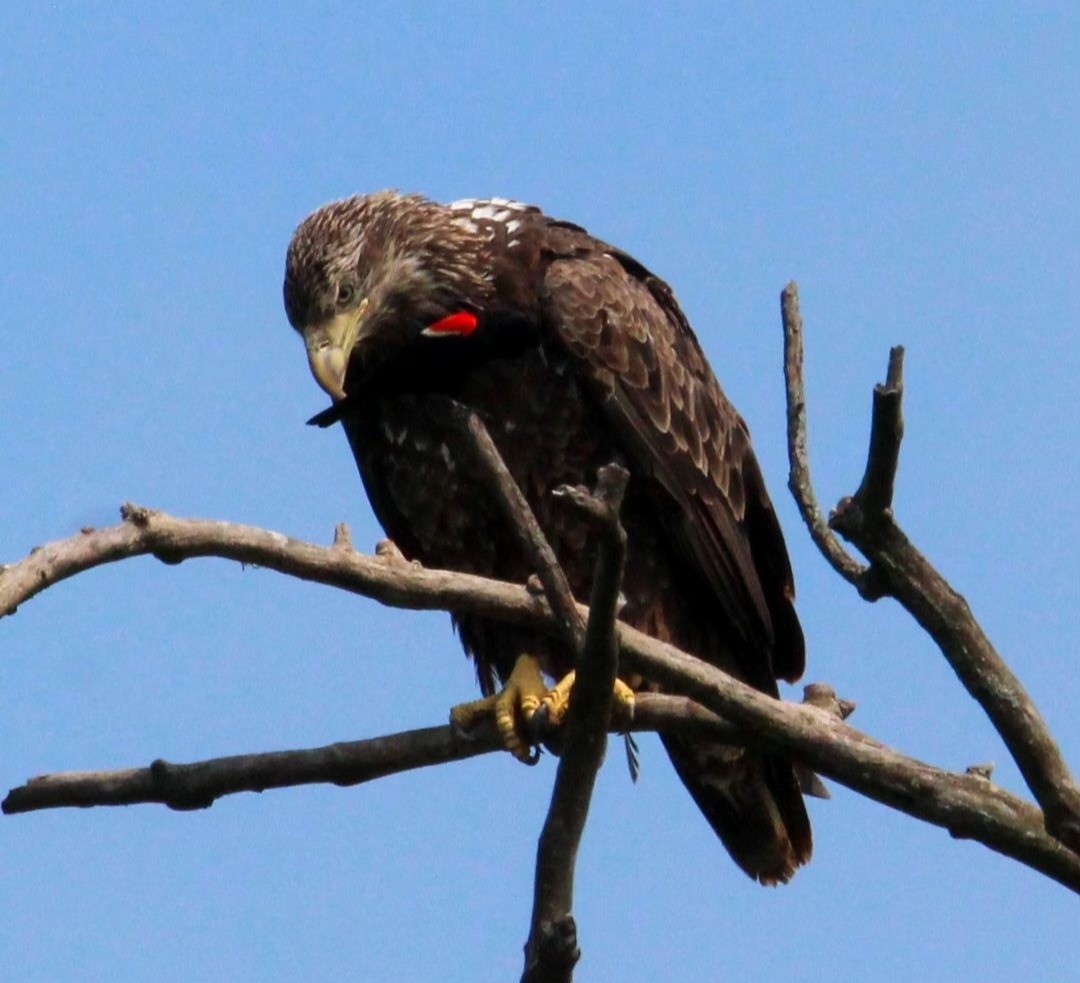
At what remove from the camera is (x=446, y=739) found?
4.86 m

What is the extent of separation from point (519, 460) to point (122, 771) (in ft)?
6.75

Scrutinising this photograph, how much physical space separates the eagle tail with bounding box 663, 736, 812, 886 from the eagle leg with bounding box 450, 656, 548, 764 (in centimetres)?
86

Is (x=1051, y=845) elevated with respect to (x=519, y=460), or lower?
lower

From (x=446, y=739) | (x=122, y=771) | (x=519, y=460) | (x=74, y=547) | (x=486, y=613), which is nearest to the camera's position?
(x=74, y=547)

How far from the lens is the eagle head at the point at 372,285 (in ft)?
20.9

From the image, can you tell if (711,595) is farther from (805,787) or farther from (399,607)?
(399,607)

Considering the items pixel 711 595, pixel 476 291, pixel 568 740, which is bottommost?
pixel 568 740

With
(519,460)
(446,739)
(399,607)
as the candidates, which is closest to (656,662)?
(399,607)

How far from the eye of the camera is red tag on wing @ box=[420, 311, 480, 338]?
20.5 feet

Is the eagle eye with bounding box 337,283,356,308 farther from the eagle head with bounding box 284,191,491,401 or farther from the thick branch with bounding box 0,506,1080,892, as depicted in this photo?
the thick branch with bounding box 0,506,1080,892

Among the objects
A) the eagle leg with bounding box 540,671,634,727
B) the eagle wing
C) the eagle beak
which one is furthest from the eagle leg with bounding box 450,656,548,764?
the eagle beak

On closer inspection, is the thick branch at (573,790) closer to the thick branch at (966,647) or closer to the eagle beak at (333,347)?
the thick branch at (966,647)

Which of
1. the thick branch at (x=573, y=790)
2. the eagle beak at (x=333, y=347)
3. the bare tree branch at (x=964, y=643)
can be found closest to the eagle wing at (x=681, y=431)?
the eagle beak at (x=333, y=347)

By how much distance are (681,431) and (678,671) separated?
7.22 ft
